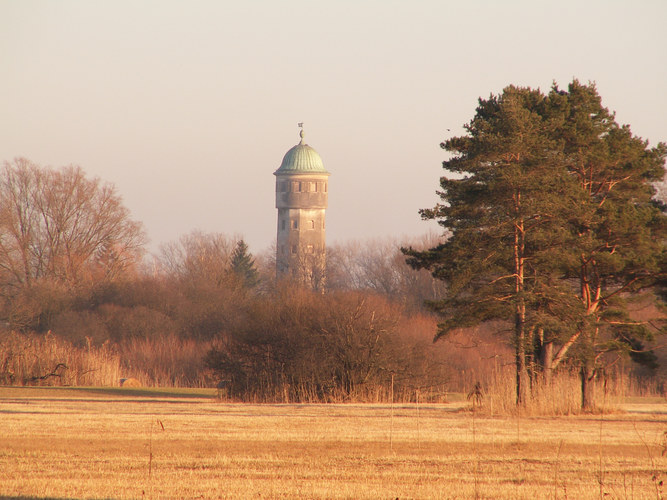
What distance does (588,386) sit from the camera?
27938 millimetres

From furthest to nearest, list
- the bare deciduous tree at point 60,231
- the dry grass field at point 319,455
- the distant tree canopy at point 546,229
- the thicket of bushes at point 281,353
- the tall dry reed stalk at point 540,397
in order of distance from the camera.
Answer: the bare deciduous tree at point 60,231 < the thicket of bushes at point 281,353 < the distant tree canopy at point 546,229 < the tall dry reed stalk at point 540,397 < the dry grass field at point 319,455

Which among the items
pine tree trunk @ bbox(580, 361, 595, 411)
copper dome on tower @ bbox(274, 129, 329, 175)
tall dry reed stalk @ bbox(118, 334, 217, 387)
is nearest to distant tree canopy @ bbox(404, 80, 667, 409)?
pine tree trunk @ bbox(580, 361, 595, 411)

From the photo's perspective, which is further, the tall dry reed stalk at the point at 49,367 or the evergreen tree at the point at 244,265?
the evergreen tree at the point at 244,265

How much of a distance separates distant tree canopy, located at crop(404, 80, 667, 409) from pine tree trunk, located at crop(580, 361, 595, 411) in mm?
37

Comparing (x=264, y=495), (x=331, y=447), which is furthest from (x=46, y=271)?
(x=264, y=495)

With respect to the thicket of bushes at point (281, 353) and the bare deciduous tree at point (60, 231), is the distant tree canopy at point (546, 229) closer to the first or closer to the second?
the thicket of bushes at point (281, 353)

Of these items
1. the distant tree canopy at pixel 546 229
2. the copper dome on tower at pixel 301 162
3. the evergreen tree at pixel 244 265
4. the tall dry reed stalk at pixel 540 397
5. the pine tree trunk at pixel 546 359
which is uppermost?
the copper dome on tower at pixel 301 162

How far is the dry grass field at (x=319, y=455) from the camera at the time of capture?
12078 millimetres

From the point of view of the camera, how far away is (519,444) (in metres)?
17.7

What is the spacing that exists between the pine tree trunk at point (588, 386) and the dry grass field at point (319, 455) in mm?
1686

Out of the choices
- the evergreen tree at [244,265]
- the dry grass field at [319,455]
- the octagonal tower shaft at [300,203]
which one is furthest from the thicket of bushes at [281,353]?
the octagonal tower shaft at [300,203]

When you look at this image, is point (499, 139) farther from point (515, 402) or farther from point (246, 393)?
point (246, 393)

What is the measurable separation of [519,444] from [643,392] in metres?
24.1

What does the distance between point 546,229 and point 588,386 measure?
4.57 metres
